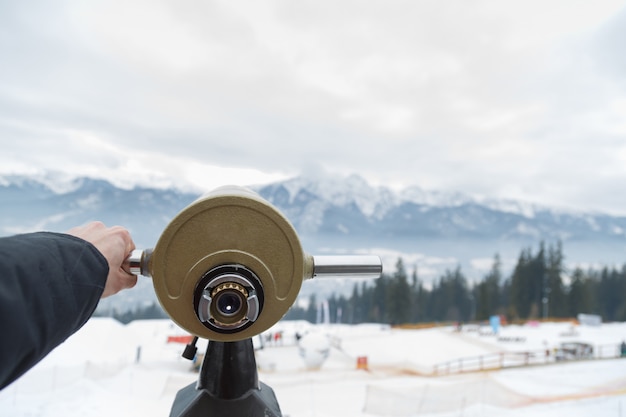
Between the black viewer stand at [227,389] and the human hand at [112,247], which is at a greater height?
the human hand at [112,247]

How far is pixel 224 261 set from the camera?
62 centimetres

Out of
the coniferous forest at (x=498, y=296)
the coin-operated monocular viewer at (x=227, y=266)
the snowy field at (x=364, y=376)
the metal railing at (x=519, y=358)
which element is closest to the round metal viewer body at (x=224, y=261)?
the coin-operated monocular viewer at (x=227, y=266)

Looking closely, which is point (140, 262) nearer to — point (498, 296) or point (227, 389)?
point (227, 389)

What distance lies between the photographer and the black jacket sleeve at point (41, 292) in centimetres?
45

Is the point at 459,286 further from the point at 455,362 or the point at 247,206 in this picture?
the point at 247,206

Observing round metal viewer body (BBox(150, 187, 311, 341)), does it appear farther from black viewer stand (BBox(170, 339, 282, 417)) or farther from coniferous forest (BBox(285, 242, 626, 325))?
coniferous forest (BBox(285, 242, 626, 325))

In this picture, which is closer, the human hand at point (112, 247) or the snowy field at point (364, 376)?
the human hand at point (112, 247)

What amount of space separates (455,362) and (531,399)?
8316mm

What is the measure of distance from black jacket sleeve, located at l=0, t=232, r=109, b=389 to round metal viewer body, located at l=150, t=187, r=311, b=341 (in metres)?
0.10

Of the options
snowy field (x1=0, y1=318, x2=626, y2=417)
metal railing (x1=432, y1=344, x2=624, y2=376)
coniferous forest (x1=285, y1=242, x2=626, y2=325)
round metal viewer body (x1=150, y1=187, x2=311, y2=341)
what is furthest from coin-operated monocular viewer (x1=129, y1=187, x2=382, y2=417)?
coniferous forest (x1=285, y1=242, x2=626, y2=325)

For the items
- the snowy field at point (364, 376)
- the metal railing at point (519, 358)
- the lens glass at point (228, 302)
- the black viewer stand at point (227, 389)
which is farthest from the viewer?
the metal railing at point (519, 358)

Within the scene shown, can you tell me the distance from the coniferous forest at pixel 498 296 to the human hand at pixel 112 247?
77.7 ft

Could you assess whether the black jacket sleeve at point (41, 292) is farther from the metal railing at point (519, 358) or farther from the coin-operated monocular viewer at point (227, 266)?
the metal railing at point (519, 358)

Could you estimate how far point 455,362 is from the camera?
551 inches
